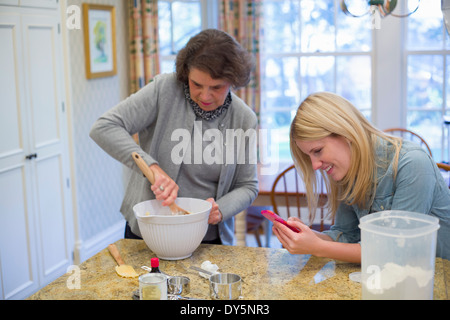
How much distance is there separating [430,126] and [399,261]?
3181mm

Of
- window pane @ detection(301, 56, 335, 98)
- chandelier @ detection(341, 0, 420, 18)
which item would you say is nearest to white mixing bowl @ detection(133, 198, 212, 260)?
chandelier @ detection(341, 0, 420, 18)

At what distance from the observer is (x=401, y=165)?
1.53 m

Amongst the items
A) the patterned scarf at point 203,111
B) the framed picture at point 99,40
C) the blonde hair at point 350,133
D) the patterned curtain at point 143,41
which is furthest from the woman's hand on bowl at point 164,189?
the patterned curtain at point 143,41

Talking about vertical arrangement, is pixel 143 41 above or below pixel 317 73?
above

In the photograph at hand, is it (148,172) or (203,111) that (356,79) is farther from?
(148,172)

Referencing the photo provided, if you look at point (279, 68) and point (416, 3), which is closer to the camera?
point (416, 3)

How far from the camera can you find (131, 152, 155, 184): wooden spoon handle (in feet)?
5.86

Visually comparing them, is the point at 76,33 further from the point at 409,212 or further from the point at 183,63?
the point at 409,212

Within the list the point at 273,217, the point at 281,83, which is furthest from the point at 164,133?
the point at 281,83

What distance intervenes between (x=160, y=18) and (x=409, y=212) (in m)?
3.43

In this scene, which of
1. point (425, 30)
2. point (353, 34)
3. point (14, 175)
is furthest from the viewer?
point (353, 34)

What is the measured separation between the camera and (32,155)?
3189mm

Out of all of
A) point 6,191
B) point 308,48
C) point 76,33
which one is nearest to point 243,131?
point 6,191

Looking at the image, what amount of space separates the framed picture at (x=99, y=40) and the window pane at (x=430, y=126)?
2321 mm
